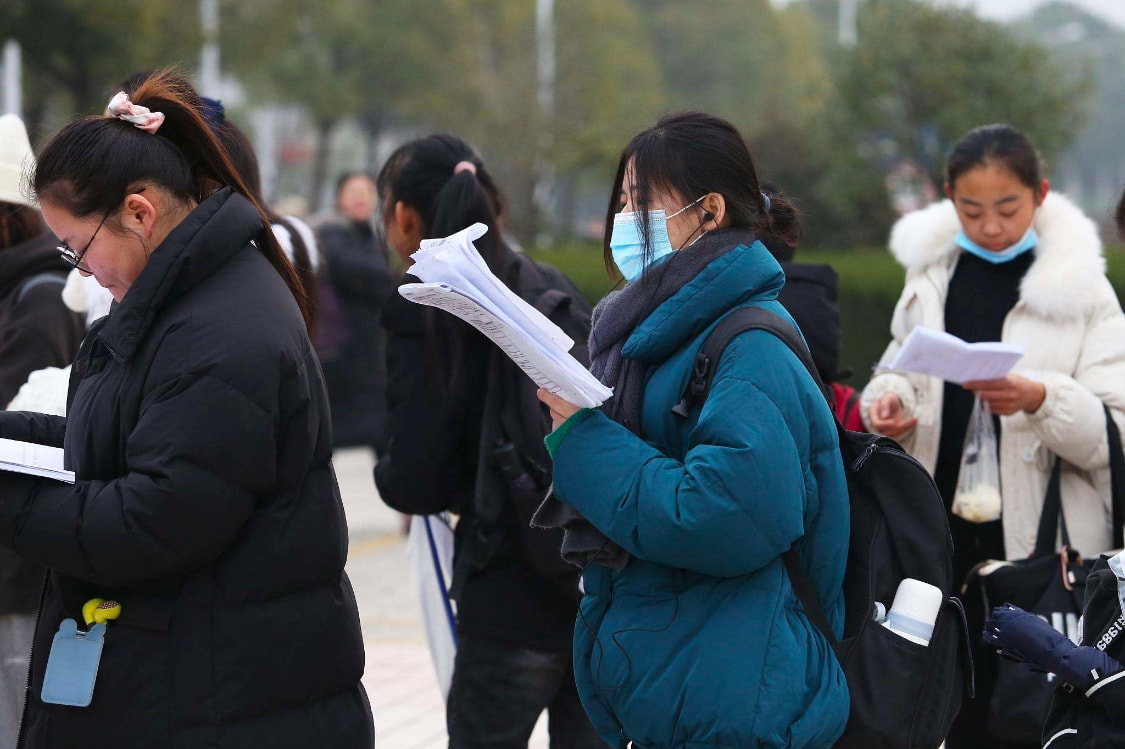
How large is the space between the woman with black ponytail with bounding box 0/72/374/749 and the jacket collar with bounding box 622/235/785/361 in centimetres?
59

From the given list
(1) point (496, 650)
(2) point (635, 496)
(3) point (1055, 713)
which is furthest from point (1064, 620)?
(2) point (635, 496)

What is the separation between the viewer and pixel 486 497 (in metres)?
3.48

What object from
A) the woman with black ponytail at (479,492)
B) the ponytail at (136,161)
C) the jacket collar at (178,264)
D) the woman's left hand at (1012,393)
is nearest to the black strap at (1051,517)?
the woman's left hand at (1012,393)

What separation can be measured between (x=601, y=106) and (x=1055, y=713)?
33941 millimetres

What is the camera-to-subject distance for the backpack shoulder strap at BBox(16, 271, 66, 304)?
3.75m

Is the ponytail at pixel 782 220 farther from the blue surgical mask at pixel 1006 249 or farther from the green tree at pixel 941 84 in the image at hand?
the green tree at pixel 941 84

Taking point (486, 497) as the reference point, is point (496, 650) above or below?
below

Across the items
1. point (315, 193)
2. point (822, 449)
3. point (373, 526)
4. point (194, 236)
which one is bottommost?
point (315, 193)

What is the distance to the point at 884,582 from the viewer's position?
2.47 metres

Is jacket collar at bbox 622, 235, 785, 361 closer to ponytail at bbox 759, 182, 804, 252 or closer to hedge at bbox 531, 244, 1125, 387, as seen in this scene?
ponytail at bbox 759, 182, 804, 252

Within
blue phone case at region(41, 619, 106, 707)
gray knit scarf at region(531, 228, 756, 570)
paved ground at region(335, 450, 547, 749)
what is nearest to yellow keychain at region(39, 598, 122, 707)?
blue phone case at region(41, 619, 106, 707)

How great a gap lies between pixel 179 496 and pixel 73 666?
36cm

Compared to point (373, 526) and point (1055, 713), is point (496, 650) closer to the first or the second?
point (1055, 713)

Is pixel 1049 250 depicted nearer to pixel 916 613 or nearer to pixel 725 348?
pixel 916 613
